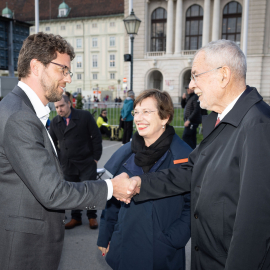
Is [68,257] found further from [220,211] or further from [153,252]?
[220,211]

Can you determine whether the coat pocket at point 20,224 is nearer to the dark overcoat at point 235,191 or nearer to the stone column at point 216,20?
the dark overcoat at point 235,191

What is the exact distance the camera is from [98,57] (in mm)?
62750

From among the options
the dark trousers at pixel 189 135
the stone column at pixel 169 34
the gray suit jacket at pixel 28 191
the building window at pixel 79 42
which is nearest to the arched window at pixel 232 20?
the stone column at pixel 169 34

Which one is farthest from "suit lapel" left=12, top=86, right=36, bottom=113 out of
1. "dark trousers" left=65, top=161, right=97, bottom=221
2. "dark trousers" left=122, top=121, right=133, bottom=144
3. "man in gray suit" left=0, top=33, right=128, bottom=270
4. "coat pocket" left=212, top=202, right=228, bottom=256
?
"dark trousers" left=122, top=121, right=133, bottom=144

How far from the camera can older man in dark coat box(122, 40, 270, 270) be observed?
144cm

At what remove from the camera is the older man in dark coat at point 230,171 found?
144 centimetres

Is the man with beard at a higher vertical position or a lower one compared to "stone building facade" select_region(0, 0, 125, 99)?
lower

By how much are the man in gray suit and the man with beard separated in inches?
103

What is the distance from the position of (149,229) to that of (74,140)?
2.70m

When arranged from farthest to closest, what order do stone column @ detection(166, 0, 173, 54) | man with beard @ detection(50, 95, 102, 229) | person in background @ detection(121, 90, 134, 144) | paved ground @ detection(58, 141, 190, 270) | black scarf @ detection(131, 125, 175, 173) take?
stone column @ detection(166, 0, 173, 54)
person in background @ detection(121, 90, 134, 144)
man with beard @ detection(50, 95, 102, 229)
paved ground @ detection(58, 141, 190, 270)
black scarf @ detection(131, 125, 175, 173)

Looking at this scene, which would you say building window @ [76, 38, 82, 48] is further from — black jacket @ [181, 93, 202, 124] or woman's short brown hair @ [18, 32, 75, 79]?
woman's short brown hair @ [18, 32, 75, 79]

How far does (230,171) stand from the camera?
162cm

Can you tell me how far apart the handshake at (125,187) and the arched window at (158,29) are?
4568cm

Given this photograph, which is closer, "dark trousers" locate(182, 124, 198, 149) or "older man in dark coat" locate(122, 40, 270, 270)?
"older man in dark coat" locate(122, 40, 270, 270)
